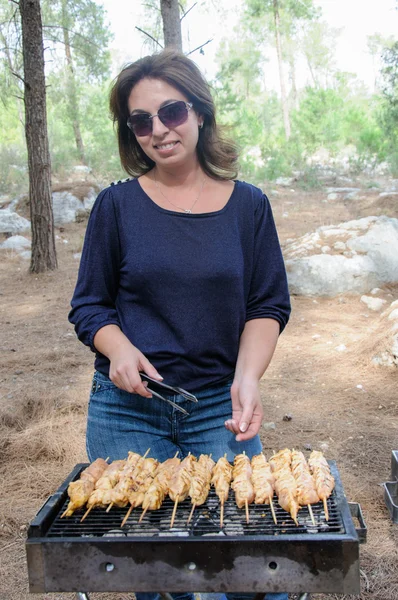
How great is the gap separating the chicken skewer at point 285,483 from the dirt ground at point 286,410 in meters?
1.14

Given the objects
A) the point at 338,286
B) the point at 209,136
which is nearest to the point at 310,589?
the point at 209,136

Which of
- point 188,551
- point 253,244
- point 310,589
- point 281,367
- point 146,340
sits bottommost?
point 281,367

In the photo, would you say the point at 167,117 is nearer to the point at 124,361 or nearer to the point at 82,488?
the point at 124,361

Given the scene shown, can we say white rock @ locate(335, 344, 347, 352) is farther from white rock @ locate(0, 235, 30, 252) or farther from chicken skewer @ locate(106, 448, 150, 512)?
white rock @ locate(0, 235, 30, 252)

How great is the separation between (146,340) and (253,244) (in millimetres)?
622

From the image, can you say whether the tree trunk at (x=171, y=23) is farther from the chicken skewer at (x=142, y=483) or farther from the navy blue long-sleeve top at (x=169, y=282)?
the chicken skewer at (x=142, y=483)

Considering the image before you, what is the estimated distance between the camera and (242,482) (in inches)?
82.4

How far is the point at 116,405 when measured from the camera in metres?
2.38

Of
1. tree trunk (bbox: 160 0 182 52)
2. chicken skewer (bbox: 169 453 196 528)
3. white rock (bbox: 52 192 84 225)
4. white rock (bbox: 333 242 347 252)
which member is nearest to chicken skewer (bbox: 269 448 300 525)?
chicken skewer (bbox: 169 453 196 528)

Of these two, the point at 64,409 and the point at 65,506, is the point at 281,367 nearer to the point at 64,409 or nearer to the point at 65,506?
the point at 64,409

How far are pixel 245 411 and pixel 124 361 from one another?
0.50 m

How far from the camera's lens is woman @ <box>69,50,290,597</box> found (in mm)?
2346

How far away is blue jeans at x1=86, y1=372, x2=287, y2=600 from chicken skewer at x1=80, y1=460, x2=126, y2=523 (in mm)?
137

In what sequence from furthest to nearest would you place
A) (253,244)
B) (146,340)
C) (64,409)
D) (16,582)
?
(64,409)
(16,582)
(253,244)
(146,340)
